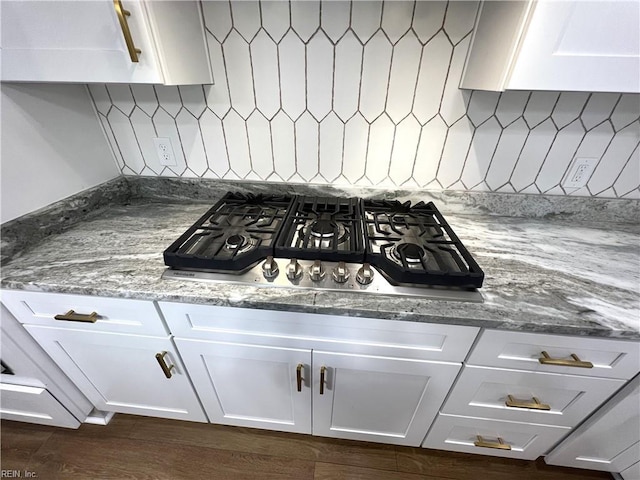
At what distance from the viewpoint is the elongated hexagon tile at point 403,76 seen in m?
0.90

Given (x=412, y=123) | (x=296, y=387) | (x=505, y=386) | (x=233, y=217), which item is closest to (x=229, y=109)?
(x=233, y=217)

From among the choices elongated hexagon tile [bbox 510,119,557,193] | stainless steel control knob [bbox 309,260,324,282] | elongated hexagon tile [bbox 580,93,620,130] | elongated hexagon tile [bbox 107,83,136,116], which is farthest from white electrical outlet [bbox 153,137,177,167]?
elongated hexagon tile [bbox 580,93,620,130]

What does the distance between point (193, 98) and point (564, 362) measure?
150 centimetres

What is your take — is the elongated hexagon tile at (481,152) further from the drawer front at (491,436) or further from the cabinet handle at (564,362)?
the drawer front at (491,436)

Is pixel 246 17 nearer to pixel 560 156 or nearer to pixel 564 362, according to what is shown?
pixel 560 156

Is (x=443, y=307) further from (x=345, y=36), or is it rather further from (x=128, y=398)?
(x=128, y=398)

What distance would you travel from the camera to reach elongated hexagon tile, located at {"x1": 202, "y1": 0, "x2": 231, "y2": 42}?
2.93 ft

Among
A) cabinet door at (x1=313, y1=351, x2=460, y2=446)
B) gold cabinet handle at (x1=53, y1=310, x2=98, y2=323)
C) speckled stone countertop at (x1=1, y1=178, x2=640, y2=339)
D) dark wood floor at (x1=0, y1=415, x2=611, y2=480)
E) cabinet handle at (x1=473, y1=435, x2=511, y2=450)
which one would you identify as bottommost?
dark wood floor at (x1=0, y1=415, x2=611, y2=480)

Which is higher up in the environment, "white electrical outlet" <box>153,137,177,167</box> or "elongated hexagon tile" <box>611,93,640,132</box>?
"elongated hexagon tile" <box>611,93,640,132</box>

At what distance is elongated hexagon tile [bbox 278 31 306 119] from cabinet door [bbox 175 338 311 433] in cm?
89

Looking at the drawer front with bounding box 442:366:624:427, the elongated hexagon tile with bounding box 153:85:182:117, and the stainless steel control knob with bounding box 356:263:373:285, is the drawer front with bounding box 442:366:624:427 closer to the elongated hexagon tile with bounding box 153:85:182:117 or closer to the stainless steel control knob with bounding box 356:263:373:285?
the stainless steel control knob with bounding box 356:263:373:285

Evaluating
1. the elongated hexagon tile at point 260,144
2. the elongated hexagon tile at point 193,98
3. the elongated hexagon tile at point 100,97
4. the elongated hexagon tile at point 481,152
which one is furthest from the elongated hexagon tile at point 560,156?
the elongated hexagon tile at point 100,97

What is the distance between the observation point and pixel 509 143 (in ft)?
3.40

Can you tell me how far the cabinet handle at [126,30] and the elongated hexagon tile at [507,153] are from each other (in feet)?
4.09
